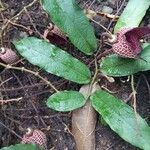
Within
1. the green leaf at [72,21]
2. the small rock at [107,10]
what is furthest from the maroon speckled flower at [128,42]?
the small rock at [107,10]

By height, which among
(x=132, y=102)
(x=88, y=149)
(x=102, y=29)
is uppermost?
(x=102, y=29)

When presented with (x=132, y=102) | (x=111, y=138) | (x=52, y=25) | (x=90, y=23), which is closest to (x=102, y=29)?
(x=90, y=23)

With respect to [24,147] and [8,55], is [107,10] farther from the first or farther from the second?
[24,147]

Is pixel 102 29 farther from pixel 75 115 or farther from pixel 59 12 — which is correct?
pixel 75 115

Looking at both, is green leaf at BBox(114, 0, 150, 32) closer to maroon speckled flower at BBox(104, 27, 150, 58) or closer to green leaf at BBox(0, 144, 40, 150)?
maroon speckled flower at BBox(104, 27, 150, 58)

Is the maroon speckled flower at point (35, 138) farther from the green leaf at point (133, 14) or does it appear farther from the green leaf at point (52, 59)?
the green leaf at point (133, 14)

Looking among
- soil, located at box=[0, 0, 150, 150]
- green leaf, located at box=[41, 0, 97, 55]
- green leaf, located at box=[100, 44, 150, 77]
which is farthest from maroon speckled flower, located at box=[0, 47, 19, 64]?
green leaf, located at box=[100, 44, 150, 77]

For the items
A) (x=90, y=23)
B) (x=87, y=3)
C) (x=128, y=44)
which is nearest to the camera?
(x=128, y=44)
